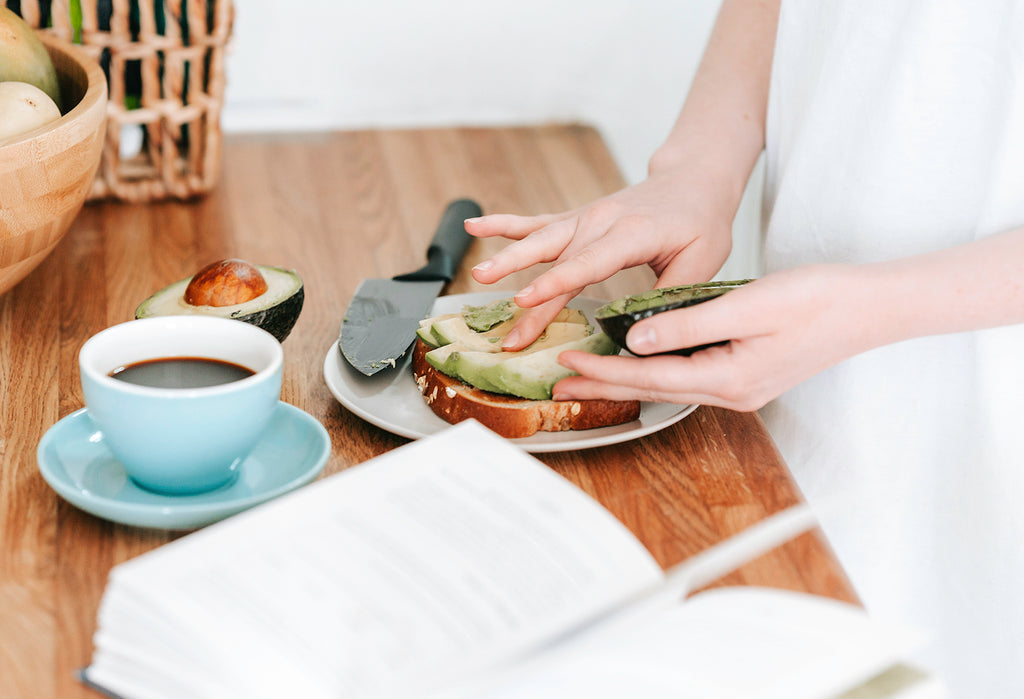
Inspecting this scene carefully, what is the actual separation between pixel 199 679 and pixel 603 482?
0.39 meters

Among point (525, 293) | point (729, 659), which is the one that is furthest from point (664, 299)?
point (729, 659)

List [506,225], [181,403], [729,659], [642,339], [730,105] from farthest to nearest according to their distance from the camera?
1. [730,105]
2. [506,225]
3. [642,339]
4. [181,403]
5. [729,659]

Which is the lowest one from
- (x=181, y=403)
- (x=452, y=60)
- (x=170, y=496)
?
(x=452, y=60)

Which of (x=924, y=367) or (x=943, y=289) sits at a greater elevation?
(x=943, y=289)

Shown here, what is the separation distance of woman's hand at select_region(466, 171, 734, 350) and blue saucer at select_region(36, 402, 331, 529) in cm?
21

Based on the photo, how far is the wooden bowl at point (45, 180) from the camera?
32.8 inches

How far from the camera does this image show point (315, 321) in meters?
1.04

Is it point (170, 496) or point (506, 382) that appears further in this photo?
point (506, 382)

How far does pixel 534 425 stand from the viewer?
2.65 ft

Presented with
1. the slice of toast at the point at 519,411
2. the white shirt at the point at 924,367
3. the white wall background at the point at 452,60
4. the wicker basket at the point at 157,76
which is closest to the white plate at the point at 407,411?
the slice of toast at the point at 519,411

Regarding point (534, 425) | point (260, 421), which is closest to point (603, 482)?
point (534, 425)

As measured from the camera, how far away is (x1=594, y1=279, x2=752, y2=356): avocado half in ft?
2.48

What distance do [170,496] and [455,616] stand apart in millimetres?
281

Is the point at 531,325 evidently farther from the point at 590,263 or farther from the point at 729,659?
the point at 729,659
